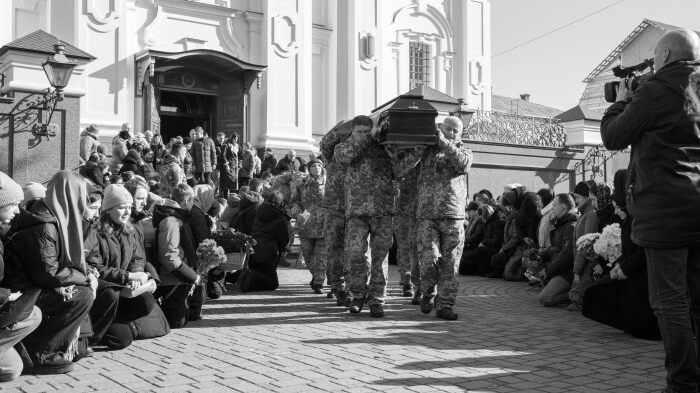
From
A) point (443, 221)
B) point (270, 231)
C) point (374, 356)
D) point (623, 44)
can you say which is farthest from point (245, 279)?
point (623, 44)

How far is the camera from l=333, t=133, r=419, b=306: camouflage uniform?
899 centimetres

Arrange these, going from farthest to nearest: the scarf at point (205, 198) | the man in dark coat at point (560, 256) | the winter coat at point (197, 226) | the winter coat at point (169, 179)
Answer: the winter coat at point (169, 179)
the man in dark coat at point (560, 256)
the scarf at point (205, 198)
the winter coat at point (197, 226)

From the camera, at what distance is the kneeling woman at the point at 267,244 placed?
38.5 feet

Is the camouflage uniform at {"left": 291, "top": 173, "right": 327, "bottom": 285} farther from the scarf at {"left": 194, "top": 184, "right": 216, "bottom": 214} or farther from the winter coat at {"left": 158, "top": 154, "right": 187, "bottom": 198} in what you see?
the winter coat at {"left": 158, "top": 154, "right": 187, "bottom": 198}

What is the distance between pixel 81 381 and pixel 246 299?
5.04 metres

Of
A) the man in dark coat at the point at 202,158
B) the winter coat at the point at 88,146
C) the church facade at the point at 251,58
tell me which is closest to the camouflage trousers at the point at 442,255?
the winter coat at the point at 88,146

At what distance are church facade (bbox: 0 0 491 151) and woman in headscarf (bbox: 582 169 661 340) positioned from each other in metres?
15.1

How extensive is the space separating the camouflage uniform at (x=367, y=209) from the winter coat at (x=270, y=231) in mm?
3050

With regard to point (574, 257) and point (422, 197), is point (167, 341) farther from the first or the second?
point (574, 257)

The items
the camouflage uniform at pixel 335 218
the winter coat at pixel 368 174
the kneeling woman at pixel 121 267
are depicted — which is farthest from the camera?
the camouflage uniform at pixel 335 218

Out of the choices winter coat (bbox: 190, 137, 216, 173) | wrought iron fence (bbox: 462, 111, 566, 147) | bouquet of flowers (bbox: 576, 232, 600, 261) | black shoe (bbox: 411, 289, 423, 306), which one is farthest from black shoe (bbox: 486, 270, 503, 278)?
wrought iron fence (bbox: 462, 111, 566, 147)

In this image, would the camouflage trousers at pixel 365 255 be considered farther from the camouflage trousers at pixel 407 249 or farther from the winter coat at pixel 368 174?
the camouflage trousers at pixel 407 249

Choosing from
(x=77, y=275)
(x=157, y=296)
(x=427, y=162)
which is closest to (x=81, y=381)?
(x=77, y=275)

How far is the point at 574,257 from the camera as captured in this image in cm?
1041
